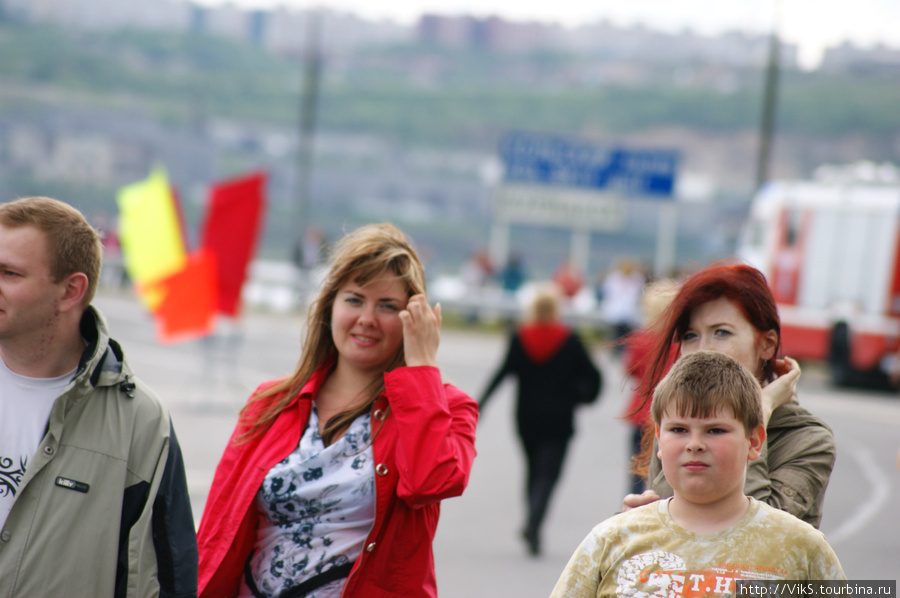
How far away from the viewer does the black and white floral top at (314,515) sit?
2.61 m

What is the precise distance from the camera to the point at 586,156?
79.4 feet

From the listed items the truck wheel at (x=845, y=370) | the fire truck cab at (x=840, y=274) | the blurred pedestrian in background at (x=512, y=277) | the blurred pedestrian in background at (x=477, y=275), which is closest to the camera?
the truck wheel at (x=845, y=370)

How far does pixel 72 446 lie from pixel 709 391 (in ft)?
4.92

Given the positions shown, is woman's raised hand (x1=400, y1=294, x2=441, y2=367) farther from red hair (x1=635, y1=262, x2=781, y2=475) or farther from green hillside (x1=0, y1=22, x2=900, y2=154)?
green hillside (x1=0, y1=22, x2=900, y2=154)

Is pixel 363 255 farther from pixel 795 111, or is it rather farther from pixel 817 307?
pixel 795 111

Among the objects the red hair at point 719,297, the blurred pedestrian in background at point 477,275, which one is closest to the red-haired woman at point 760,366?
the red hair at point 719,297

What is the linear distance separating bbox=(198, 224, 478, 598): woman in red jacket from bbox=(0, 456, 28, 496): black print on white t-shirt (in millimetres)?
529

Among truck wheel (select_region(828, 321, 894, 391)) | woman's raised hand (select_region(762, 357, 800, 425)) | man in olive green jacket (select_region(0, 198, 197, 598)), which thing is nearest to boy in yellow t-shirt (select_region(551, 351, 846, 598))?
woman's raised hand (select_region(762, 357, 800, 425))

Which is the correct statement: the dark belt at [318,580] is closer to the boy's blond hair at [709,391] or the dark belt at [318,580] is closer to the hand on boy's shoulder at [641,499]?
the hand on boy's shoulder at [641,499]

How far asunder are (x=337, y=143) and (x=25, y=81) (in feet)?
61.4

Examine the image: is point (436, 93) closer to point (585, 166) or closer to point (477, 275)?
point (477, 275)

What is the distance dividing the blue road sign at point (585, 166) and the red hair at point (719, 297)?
71.1ft

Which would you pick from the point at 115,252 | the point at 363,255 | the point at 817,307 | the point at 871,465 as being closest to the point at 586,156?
the point at 817,307

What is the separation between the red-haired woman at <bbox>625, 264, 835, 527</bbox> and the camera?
2408 millimetres
